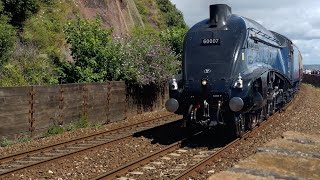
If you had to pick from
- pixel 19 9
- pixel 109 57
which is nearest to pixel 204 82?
pixel 109 57

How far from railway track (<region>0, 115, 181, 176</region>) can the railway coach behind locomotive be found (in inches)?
104

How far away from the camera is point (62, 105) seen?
48.8 feet

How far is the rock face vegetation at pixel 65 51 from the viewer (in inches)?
682

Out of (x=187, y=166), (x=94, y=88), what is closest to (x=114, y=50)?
(x=94, y=88)

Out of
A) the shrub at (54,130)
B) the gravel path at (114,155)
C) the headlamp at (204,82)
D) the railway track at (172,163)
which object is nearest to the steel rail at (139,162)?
the railway track at (172,163)

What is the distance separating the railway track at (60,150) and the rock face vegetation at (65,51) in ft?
12.3

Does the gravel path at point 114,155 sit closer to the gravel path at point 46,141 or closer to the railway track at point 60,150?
the gravel path at point 46,141

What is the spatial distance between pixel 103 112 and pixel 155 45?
614 centimetres

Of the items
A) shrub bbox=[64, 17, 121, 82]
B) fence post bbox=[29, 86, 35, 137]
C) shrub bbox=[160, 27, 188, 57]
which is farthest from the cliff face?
fence post bbox=[29, 86, 35, 137]

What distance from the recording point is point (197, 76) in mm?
12609

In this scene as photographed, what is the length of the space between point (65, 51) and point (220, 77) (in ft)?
41.7

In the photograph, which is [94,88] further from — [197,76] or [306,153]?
[306,153]

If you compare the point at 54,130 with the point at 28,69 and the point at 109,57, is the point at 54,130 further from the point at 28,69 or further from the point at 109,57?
the point at 109,57

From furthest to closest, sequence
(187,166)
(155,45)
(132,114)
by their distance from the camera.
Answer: (155,45) → (132,114) → (187,166)
